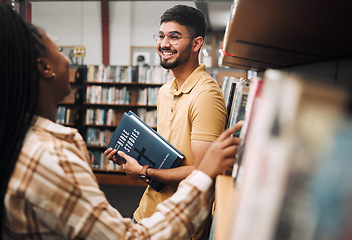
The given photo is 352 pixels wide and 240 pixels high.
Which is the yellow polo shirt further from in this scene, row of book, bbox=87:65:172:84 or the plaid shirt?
row of book, bbox=87:65:172:84

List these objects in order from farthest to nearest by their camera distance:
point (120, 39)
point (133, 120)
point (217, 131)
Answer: point (120, 39)
point (133, 120)
point (217, 131)

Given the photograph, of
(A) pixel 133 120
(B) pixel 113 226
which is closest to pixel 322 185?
(B) pixel 113 226

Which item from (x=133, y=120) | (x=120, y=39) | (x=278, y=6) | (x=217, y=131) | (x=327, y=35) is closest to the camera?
(x=278, y=6)

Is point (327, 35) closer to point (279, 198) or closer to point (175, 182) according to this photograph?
point (279, 198)

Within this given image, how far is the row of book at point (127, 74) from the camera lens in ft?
15.4

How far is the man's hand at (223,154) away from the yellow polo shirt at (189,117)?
372mm

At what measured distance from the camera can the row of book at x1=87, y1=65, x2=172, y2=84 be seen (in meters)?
4.70

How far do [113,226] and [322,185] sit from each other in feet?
1.77

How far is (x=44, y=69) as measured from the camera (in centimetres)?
73

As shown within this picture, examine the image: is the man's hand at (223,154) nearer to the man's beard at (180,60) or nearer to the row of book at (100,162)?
the man's beard at (180,60)

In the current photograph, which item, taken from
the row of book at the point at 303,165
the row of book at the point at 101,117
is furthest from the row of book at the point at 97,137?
the row of book at the point at 303,165

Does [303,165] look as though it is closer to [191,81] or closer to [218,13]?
[191,81]

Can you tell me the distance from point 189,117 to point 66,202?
68cm

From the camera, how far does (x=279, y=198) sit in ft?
0.88
